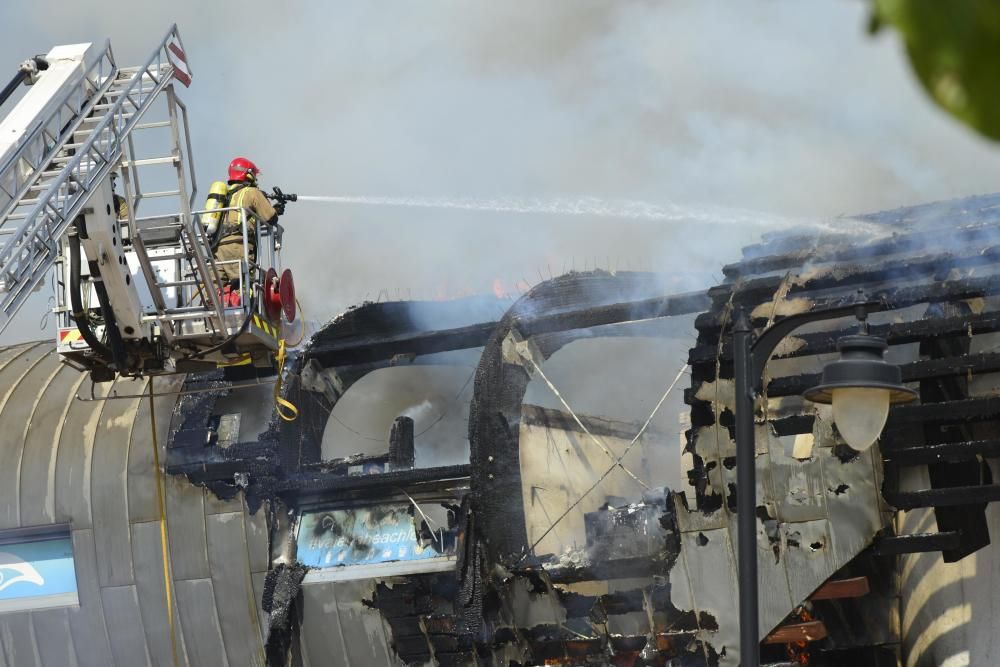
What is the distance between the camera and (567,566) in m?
10.9

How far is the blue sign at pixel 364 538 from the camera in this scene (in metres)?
12.1

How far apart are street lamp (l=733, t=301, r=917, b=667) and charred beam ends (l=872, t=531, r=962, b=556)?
3.30 meters

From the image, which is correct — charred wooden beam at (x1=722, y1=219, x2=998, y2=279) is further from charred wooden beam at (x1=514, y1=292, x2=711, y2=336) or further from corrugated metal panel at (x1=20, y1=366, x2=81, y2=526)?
corrugated metal panel at (x1=20, y1=366, x2=81, y2=526)

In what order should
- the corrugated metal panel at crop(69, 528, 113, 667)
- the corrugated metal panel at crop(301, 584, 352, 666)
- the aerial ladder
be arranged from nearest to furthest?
1. the aerial ladder
2. the corrugated metal panel at crop(301, 584, 352, 666)
3. the corrugated metal panel at crop(69, 528, 113, 667)

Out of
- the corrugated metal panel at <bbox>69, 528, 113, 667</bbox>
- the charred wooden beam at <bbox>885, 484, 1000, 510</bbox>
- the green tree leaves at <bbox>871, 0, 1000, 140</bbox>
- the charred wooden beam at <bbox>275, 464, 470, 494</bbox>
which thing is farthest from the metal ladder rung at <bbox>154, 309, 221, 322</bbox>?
the green tree leaves at <bbox>871, 0, 1000, 140</bbox>

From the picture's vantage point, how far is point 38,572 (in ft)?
43.7

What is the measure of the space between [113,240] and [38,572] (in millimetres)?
5050

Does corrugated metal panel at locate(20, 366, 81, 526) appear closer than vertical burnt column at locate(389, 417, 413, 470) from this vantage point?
No

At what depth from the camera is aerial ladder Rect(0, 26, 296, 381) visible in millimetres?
8648

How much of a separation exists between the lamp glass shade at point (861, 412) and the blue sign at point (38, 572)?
998 centimetres

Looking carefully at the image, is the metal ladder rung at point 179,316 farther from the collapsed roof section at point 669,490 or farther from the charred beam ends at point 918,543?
the charred beam ends at point 918,543

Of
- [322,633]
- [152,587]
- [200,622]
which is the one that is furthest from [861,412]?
[152,587]

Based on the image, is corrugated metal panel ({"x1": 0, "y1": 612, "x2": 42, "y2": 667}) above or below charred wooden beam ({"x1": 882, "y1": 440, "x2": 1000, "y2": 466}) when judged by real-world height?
above

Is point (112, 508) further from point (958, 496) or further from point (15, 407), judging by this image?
point (958, 496)
